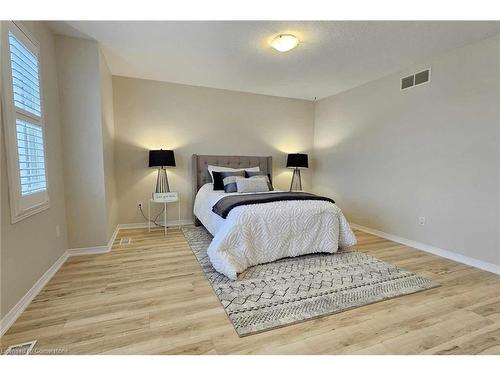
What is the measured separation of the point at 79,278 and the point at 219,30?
9.13ft

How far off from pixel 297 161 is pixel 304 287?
9.78 ft

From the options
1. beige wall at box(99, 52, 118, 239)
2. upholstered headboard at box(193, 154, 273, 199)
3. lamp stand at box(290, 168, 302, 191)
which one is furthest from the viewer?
lamp stand at box(290, 168, 302, 191)

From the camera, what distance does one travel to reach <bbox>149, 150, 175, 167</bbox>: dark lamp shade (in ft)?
12.6

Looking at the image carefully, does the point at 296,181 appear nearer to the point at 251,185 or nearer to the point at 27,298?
the point at 251,185

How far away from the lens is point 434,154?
309 cm

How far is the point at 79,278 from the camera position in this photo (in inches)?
91.7

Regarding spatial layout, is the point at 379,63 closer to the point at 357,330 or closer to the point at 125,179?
the point at 357,330

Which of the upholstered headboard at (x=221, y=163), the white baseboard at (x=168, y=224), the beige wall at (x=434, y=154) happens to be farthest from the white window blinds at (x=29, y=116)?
the beige wall at (x=434, y=154)

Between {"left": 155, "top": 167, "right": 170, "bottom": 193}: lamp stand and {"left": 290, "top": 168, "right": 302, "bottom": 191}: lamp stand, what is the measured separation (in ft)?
8.26

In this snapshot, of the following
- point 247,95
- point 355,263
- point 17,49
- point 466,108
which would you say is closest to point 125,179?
point 17,49

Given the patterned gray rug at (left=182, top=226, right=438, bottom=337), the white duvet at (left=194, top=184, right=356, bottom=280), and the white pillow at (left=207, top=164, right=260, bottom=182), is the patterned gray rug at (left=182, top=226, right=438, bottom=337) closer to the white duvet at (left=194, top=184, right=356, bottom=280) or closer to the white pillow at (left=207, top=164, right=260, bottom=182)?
the white duvet at (left=194, top=184, right=356, bottom=280)

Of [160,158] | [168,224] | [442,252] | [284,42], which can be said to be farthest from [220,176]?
[442,252]

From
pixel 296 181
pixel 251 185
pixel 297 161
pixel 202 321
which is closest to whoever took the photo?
pixel 202 321

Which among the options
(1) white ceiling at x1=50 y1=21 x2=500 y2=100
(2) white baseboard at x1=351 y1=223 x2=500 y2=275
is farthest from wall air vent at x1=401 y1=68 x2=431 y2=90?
(2) white baseboard at x1=351 y1=223 x2=500 y2=275
